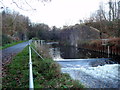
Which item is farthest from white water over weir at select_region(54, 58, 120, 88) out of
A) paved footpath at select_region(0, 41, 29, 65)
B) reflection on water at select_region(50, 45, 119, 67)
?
paved footpath at select_region(0, 41, 29, 65)

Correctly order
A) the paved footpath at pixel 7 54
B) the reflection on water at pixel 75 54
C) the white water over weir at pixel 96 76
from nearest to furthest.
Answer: the white water over weir at pixel 96 76
the paved footpath at pixel 7 54
the reflection on water at pixel 75 54

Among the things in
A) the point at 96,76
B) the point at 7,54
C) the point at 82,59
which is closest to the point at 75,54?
the point at 82,59

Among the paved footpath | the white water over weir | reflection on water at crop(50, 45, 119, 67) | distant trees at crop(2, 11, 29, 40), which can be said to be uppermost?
distant trees at crop(2, 11, 29, 40)

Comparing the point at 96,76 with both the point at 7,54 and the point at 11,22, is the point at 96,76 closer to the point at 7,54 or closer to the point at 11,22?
the point at 7,54

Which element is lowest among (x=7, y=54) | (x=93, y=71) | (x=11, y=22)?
(x=93, y=71)

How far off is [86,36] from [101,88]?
21910 mm

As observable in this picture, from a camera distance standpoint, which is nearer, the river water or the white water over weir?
the white water over weir

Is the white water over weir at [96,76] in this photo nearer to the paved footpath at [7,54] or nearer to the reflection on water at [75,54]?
the paved footpath at [7,54]

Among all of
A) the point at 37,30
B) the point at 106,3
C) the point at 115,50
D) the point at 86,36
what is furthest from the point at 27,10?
the point at 37,30

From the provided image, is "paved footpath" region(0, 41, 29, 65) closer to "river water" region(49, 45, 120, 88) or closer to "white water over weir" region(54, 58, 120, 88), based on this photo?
"river water" region(49, 45, 120, 88)

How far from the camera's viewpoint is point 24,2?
4145 millimetres

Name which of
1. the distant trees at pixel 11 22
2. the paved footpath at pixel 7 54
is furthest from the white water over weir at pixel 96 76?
the distant trees at pixel 11 22

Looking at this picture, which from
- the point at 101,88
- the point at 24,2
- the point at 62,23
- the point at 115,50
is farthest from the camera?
the point at 62,23

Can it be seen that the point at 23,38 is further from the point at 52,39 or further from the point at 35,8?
the point at 35,8
